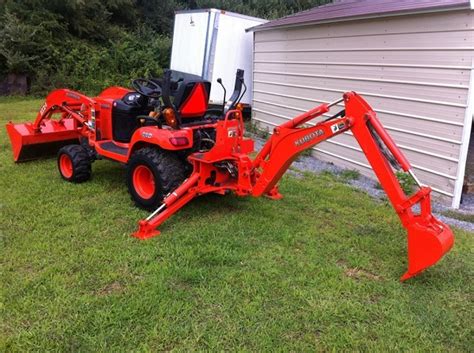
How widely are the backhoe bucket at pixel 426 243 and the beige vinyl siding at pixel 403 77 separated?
2704 millimetres

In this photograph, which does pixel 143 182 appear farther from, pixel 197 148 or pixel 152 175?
pixel 197 148

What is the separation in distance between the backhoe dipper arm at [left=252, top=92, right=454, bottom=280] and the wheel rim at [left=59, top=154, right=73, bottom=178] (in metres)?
2.76

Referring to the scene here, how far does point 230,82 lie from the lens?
11.1 metres

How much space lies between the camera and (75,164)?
5.59 metres

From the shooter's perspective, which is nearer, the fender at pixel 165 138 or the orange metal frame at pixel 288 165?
the orange metal frame at pixel 288 165

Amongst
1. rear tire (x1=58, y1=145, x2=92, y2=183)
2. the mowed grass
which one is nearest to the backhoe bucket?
the mowed grass

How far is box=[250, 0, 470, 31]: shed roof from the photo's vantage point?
18.1 ft

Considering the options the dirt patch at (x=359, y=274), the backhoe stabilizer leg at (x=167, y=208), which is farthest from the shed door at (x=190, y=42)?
the dirt patch at (x=359, y=274)

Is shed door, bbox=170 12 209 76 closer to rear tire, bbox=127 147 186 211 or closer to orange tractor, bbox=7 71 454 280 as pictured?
orange tractor, bbox=7 71 454 280

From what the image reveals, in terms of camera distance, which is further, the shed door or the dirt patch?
the shed door

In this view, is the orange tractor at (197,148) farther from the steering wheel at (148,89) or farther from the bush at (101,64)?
the bush at (101,64)

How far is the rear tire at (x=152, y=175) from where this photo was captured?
4.58 metres

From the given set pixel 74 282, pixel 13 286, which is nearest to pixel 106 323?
pixel 74 282

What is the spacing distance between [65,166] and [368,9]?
507 centimetres
